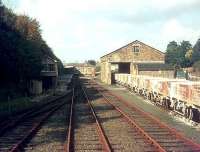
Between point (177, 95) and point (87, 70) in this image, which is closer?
point (177, 95)

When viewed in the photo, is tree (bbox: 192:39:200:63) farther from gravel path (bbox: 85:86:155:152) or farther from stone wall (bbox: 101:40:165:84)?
gravel path (bbox: 85:86:155:152)

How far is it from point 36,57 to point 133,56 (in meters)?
30.0

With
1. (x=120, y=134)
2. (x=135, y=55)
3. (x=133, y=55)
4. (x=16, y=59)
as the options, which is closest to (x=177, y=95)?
(x=120, y=134)

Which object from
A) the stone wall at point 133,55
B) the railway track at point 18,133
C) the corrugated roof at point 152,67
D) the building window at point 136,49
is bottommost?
the railway track at point 18,133

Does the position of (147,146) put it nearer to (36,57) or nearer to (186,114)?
(186,114)

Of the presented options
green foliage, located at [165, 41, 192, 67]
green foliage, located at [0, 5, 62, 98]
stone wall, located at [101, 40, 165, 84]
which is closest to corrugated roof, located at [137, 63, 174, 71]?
stone wall, located at [101, 40, 165, 84]

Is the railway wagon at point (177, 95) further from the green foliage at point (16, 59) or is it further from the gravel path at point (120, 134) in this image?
the green foliage at point (16, 59)

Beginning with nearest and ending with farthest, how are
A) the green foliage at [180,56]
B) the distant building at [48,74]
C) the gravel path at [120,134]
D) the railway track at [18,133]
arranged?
the gravel path at [120,134]
the railway track at [18,133]
the distant building at [48,74]
the green foliage at [180,56]

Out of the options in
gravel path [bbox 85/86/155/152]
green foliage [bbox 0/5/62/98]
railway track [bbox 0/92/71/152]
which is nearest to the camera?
gravel path [bbox 85/86/155/152]

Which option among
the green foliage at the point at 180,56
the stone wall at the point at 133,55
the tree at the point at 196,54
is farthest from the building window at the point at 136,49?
the green foliage at the point at 180,56

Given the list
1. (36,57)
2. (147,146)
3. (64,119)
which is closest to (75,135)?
(147,146)

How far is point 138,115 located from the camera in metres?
23.4

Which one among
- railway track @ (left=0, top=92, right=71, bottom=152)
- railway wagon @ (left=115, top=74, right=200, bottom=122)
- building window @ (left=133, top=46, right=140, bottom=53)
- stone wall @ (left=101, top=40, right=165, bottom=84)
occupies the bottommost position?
railway track @ (left=0, top=92, right=71, bottom=152)

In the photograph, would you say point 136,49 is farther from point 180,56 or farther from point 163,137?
point 163,137
